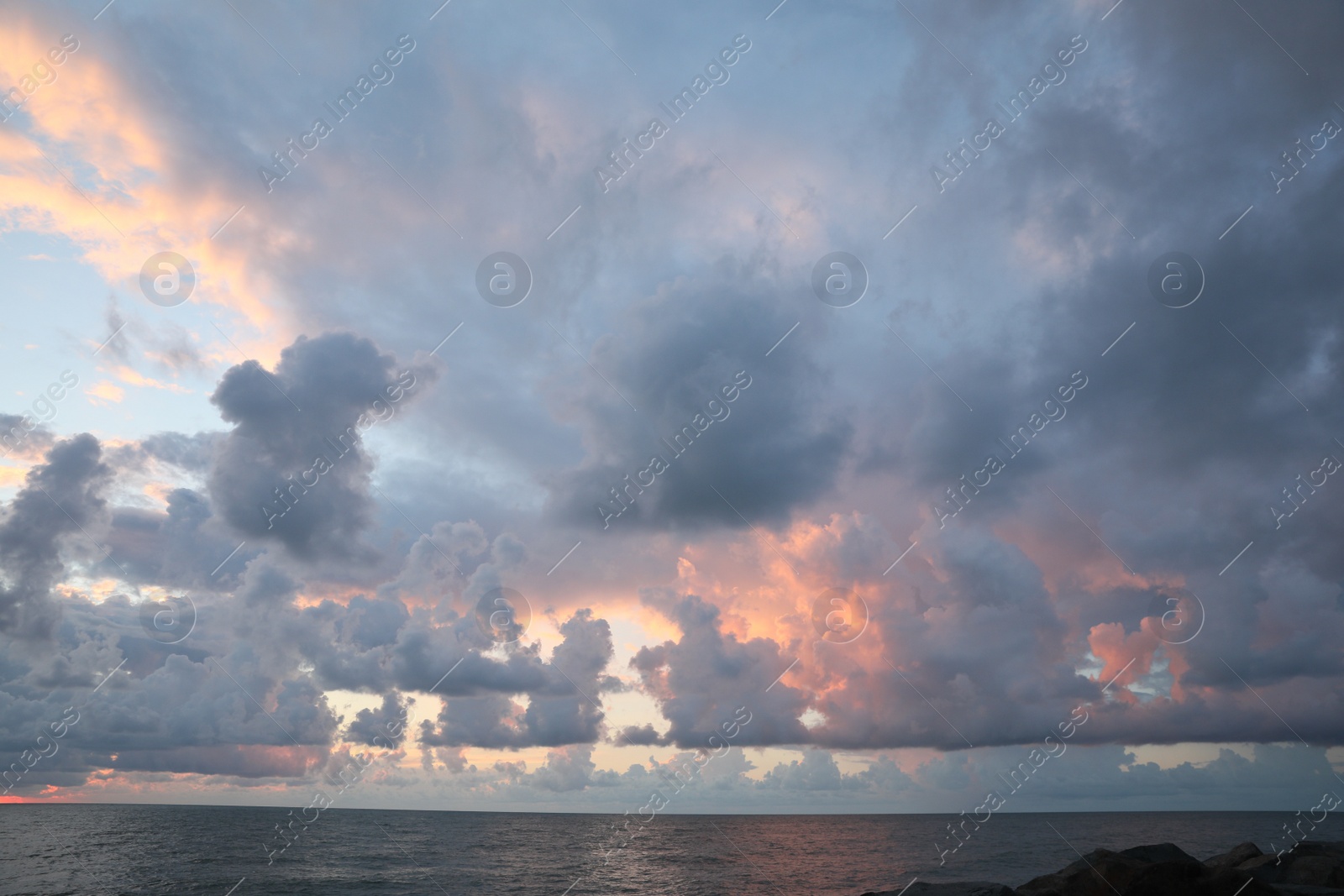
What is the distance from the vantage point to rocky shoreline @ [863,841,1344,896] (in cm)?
2909

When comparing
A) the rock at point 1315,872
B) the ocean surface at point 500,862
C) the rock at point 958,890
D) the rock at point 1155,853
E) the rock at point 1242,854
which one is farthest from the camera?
the ocean surface at point 500,862

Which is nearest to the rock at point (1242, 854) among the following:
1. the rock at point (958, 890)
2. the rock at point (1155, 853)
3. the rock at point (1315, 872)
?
the rock at point (1315, 872)

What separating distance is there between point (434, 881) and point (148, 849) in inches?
2232

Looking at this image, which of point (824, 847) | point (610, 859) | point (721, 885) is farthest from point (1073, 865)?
point (824, 847)

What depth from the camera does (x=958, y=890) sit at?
35281mm

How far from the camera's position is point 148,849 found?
308 ft

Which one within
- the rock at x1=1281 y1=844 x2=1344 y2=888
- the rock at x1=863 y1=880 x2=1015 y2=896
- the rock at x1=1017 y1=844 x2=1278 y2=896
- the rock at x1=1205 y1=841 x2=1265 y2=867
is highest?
the rock at x1=863 y1=880 x2=1015 y2=896

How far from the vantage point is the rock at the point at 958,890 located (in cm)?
3281

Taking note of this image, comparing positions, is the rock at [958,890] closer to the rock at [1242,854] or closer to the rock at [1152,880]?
the rock at [1152,880]

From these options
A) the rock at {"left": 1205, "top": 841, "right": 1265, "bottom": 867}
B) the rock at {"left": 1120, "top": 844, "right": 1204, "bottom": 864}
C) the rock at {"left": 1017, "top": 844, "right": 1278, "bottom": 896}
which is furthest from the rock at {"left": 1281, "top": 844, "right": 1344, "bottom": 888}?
the rock at {"left": 1017, "top": 844, "right": 1278, "bottom": 896}

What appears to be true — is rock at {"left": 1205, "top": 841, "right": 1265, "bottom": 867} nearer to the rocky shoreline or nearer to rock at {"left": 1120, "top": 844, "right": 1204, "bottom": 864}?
the rocky shoreline

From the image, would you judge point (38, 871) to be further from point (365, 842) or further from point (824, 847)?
point (824, 847)

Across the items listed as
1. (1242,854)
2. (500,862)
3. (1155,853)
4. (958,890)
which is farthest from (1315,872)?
(500,862)

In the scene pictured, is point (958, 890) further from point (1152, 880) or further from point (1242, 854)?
Answer: point (1242, 854)
